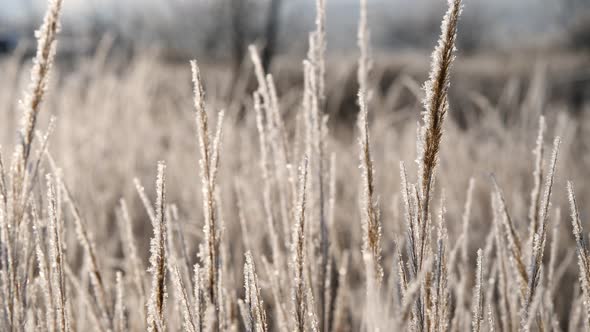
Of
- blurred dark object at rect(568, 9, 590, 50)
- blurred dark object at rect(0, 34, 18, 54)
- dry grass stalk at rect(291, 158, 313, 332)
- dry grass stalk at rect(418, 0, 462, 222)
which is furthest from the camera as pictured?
blurred dark object at rect(568, 9, 590, 50)

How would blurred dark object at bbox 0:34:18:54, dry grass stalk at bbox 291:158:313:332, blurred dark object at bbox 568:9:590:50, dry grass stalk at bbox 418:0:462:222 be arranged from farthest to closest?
blurred dark object at bbox 568:9:590:50, blurred dark object at bbox 0:34:18:54, dry grass stalk at bbox 291:158:313:332, dry grass stalk at bbox 418:0:462:222

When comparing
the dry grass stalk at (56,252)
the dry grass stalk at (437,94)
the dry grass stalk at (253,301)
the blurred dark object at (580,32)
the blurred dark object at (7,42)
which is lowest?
the dry grass stalk at (253,301)

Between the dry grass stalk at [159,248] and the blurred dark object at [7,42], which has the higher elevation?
the blurred dark object at [7,42]

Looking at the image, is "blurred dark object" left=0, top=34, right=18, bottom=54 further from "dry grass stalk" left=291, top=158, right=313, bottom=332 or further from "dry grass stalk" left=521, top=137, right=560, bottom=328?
"dry grass stalk" left=521, top=137, right=560, bottom=328

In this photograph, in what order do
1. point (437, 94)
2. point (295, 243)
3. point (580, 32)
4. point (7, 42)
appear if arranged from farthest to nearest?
point (580, 32), point (7, 42), point (295, 243), point (437, 94)

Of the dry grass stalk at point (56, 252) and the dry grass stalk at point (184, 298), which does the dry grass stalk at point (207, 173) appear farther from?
the dry grass stalk at point (56, 252)

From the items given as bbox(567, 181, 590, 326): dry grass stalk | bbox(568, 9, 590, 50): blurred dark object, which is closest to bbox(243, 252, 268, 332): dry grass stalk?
bbox(567, 181, 590, 326): dry grass stalk

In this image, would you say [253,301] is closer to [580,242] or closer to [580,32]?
[580,242]

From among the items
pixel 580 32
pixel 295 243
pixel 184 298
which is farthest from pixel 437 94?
pixel 580 32

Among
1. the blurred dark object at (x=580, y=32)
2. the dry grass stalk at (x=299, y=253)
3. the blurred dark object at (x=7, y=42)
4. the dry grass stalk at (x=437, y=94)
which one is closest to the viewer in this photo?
the dry grass stalk at (x=437, y=94)

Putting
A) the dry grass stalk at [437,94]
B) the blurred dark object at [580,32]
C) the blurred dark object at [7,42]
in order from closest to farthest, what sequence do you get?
the dry grass stalk at [437,94], the blurred dark object at [7,42], the blurred dark object at [580,32]

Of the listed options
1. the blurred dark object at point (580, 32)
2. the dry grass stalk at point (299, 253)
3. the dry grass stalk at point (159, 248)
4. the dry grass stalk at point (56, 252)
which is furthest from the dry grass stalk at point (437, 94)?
the blurred dark object at point (580, 32)

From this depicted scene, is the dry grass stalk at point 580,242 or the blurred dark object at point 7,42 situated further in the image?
the blurred dark object at point 7,42

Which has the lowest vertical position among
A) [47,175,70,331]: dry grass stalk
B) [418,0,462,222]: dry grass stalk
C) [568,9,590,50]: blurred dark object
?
[47,175,70,331]: dry grass stalk
